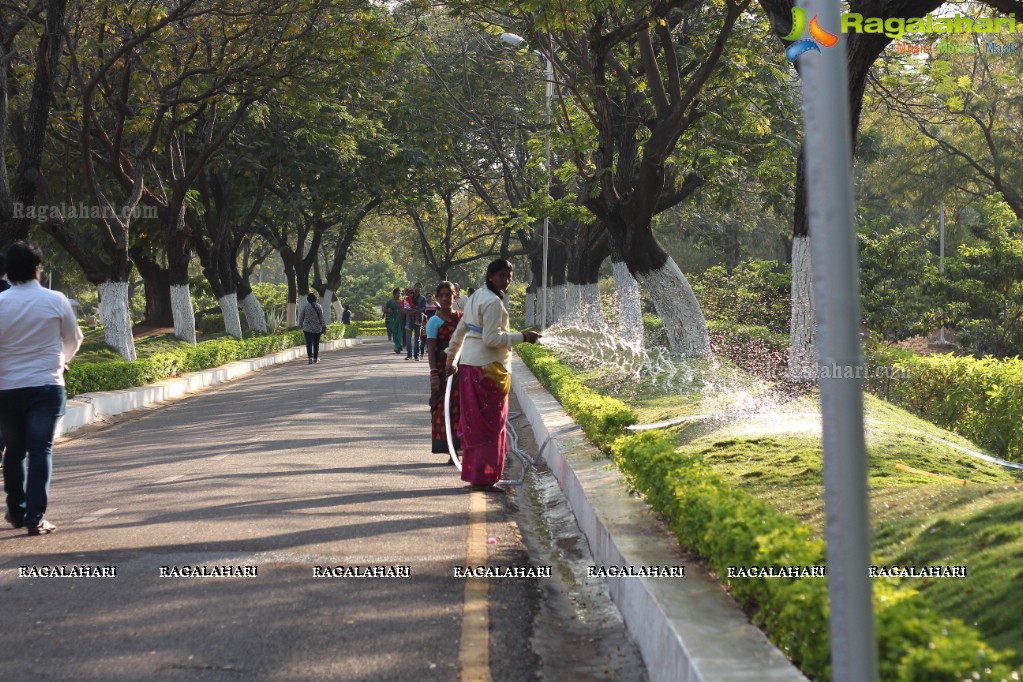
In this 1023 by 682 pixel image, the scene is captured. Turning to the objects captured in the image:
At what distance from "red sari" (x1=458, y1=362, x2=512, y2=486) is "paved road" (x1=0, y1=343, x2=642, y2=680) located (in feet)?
0.80

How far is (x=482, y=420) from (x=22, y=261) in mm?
3808

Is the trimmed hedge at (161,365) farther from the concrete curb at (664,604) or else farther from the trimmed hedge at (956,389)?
the trimmed hedge at (956,389)

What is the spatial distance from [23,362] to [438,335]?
17.2 feet

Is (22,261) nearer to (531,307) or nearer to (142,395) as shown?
(142,395)

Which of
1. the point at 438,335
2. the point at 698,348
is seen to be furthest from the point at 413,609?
the point at 698,348

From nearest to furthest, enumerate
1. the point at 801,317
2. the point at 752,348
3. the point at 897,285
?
1. the point at 801,317
2. the point at 752,348
3. the point at 897,285

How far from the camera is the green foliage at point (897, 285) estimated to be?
25.3m

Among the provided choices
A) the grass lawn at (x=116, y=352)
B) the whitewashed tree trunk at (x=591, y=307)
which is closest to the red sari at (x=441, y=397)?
the grass lawn at (x=116, y=352)

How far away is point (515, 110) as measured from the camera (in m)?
39.7

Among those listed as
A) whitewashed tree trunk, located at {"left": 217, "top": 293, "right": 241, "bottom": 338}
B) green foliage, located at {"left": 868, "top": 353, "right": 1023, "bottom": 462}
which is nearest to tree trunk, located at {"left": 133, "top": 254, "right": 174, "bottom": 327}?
whitewashed tree trunk, located at {"left": 217, "top": 293, "right": 241, "bottom": 338}

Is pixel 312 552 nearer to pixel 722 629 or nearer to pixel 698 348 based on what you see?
pixel 722 629

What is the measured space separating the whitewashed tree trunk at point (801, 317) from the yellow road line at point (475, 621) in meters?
6.14

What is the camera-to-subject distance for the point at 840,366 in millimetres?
3166

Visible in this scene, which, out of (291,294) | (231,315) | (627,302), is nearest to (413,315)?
(231,315)
